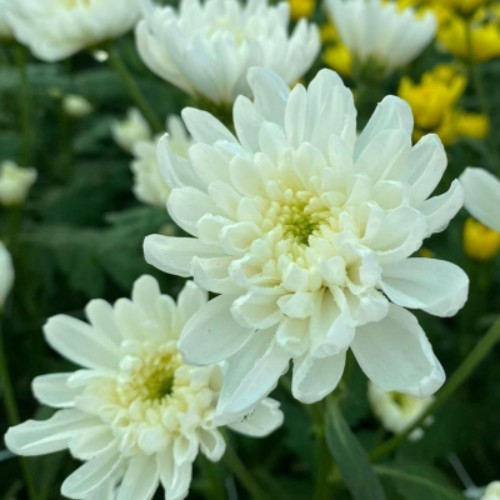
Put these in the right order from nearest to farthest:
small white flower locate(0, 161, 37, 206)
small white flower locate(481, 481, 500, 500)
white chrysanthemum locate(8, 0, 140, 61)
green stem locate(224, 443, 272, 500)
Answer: small white flower locate(481, 481, 500, 500)
green stem locate(224, 443, 272, 500)
white chrysanthemum locate(8, 0, 140, 61)
small white flower locate(0, 161, 37, 206)

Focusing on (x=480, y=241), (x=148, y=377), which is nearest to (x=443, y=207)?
(x=148, y=377)

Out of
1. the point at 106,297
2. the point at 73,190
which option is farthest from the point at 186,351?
the point at 73,190

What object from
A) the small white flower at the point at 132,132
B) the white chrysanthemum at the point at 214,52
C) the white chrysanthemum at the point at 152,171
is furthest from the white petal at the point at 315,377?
the small white flower at the point at 132,132

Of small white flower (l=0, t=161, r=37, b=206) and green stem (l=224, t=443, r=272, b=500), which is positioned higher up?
green stem (l=224, t=443, r=272, b=500)

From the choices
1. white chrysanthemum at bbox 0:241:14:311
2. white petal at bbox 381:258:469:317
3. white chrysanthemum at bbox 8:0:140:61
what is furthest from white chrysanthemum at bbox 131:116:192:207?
white petal at bbox 381:258:469:317

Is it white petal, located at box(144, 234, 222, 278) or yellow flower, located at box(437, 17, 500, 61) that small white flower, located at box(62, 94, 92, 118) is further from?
white petal, located at box(144, 234, 222, 278)

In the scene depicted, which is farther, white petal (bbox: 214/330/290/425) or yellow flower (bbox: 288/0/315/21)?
yellow flower (bbox: 288/0/315/21)
